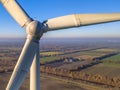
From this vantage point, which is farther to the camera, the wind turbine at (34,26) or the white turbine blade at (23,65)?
the wind turbine at (34,26)

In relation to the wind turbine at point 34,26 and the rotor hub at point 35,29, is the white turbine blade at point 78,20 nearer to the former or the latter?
the wind turbine at point 34,26

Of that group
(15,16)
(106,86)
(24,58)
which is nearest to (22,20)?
(15,16)

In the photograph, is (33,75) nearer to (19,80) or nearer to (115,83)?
(19,80)

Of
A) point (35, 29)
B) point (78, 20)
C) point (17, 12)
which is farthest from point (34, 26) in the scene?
point (78, 20)

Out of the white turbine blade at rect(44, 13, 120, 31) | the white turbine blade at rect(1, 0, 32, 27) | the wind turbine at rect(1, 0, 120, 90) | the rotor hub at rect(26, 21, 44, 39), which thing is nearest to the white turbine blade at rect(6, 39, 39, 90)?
the wind turbine at rect(1, 0, 120, 90)

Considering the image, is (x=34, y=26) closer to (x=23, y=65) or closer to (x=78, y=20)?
(x=23, y=65)

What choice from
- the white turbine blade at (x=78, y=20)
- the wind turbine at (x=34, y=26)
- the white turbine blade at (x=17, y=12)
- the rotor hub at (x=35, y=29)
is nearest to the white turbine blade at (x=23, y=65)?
the wind turbine at (x=34, y=26)

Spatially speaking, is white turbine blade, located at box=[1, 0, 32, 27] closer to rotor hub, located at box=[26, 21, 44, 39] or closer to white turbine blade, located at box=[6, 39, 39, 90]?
rotor hub, located at box=[26, 21, 44, 39]
